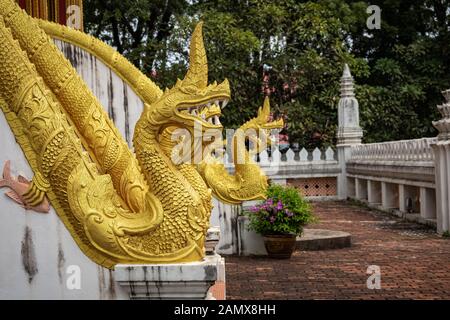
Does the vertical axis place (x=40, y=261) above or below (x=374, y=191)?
above

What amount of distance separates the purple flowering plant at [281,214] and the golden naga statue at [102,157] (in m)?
5.04

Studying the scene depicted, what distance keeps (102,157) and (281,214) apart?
5.34m

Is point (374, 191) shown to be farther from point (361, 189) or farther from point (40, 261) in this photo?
point (40, 261)

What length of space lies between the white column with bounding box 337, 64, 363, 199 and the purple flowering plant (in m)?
9.43

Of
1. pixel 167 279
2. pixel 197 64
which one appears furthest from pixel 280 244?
pixel 167 279

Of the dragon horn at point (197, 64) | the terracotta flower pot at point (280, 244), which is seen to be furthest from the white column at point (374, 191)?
the dragon horn at point (197, 64)

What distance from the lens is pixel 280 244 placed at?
29.3ft

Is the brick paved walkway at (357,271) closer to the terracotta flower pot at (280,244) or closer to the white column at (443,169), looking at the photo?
the terracotta flower pot at (280,244)

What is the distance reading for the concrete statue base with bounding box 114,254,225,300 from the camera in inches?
130

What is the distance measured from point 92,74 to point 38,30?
2.45 m

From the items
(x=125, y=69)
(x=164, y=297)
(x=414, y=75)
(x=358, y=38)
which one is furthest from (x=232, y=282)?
(x=358, y=38)

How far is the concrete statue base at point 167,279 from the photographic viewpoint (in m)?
3.29

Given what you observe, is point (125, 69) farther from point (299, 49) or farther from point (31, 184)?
point (299, 49)

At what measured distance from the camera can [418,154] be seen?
12430 mm
